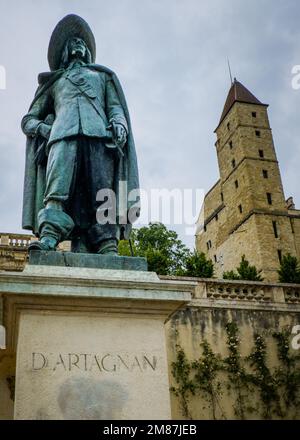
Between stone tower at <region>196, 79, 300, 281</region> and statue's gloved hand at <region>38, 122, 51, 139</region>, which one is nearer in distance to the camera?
statue's gloved hand at <region>38, 122, 51, 139</region>

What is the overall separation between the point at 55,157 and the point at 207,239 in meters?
53.5

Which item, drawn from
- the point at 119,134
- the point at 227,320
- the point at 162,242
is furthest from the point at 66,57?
the point at 162,242

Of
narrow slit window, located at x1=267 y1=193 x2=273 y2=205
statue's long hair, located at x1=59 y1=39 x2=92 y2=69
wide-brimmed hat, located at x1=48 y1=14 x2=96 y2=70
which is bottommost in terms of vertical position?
statue's long hair, located at x1=59 y1=39 x2=92 y2=69

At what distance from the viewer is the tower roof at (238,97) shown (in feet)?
180

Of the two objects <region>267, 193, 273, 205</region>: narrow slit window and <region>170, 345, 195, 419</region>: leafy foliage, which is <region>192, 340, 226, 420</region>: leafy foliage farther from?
<region>267, 193, 273, 205</region>: narrow slit window

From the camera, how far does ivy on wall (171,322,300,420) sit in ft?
51.0

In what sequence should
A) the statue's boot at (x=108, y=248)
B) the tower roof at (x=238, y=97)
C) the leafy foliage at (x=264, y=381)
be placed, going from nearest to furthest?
the statue's boot at (x=108, y=248)
the leafy foliage at (x=264, y=381)
the tower roof at (x=238, y=97)

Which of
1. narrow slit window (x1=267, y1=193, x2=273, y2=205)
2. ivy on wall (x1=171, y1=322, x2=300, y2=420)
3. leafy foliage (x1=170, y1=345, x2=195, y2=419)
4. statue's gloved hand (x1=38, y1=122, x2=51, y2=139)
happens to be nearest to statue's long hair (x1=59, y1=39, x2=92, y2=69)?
statue's gloved hand (x1=38, y1=122, x2=51, y2=139)

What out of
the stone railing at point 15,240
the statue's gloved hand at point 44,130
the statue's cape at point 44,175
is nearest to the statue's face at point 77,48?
the statue's cape at point 44,175

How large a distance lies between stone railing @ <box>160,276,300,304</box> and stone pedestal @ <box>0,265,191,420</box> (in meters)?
13.9

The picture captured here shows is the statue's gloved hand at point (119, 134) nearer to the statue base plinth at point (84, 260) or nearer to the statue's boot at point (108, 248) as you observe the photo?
the statue's boot at point (108, 248)

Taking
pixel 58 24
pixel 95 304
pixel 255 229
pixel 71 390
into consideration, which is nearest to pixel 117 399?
pixel 71 390

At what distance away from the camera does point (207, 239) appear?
57.1 m

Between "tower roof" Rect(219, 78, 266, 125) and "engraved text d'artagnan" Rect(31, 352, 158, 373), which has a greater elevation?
"tower roof" Rect(219, 78, 266, 125)
